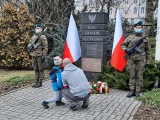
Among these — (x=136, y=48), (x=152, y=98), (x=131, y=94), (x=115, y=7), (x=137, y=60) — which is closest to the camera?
(x=152, y=98)

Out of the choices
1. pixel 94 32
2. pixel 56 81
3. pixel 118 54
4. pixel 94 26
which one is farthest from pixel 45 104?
pixel 94 26

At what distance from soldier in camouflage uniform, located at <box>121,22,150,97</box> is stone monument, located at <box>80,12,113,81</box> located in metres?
1.34

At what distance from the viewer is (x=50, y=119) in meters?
5.64

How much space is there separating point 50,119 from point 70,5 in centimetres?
885

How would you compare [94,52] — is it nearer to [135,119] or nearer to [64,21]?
[135,119]

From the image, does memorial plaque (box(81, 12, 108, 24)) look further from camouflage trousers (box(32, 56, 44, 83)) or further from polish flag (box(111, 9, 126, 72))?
camouflage trousers (box(32, 56, 44, 83))

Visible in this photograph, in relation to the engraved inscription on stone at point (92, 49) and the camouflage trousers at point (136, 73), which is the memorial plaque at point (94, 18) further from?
the camouflage trousers at point (136, 73)

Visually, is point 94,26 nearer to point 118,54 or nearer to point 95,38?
point 95,38

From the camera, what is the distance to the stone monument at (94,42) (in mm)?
8727

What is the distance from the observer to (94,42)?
28.9 feet

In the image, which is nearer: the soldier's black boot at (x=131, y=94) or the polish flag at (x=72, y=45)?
the soldier's black boot at (x=131, y=94)

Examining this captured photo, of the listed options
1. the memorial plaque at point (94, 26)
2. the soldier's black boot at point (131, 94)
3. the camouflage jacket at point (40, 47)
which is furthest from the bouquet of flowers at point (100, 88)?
the memorial plaque at point (94, 26)

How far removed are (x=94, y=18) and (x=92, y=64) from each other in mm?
1492

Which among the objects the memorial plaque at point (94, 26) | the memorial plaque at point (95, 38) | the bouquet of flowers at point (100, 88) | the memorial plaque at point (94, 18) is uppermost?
the memorial plaque at point (94, 18)
